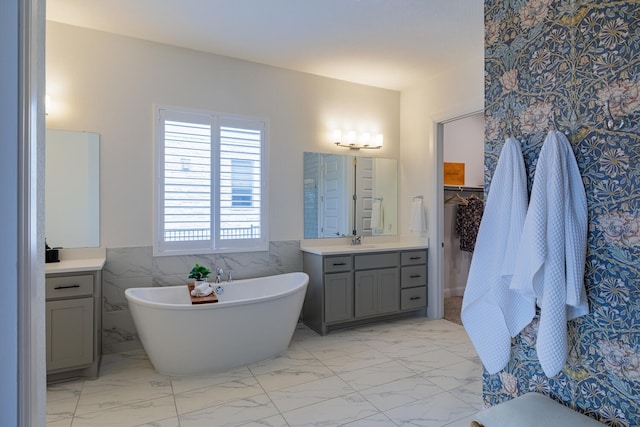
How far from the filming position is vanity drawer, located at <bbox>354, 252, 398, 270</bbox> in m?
3.89

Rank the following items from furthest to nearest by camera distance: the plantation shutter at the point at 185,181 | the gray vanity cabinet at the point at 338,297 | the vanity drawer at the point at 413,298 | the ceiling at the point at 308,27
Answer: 1. the vanity drawer at the point at 413,298
2. the gray vanity cabinet at the point at 338,297
3. the plantation shutter at the point at 185,181
4. the ceiling at the point at 308,27

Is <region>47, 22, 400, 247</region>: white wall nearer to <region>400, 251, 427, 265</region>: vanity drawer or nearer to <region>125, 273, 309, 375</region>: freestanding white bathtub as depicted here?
<region>125, 273, 309, 375</region>: freestanding white bathtub

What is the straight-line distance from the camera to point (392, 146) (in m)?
4.73

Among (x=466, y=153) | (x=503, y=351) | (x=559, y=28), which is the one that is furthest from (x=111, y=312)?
(x=466, y=153)

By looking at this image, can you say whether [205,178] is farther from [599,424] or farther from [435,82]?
[599,424]

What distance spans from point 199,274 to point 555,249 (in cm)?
290

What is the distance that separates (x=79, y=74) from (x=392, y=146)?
3.49 meters

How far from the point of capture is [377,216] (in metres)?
4.62

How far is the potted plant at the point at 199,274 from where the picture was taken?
3.33 meters

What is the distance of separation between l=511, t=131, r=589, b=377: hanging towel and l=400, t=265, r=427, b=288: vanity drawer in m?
2.86

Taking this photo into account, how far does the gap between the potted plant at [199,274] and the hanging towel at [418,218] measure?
246 cm

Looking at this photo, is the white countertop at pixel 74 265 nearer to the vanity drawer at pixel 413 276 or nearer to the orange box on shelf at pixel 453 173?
the vanity drawer at pixel 413 276

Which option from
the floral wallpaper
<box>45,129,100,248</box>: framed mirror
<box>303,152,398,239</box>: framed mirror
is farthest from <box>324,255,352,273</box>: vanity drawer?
the floral wallpaper

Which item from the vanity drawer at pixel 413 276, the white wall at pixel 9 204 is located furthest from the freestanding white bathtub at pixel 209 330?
the white wall at pixel 9 204
